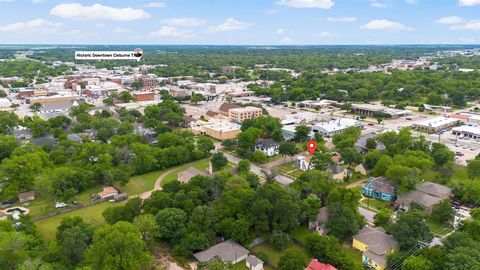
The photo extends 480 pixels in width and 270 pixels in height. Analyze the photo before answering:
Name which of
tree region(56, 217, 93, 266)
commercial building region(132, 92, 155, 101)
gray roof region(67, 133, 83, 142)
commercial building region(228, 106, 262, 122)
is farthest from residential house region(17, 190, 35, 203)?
commercial building region(132, 92, 155, 101)

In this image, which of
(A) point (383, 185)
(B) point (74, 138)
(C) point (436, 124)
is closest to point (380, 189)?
(A) point (383, 185)

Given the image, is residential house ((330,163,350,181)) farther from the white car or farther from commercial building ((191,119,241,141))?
the white car

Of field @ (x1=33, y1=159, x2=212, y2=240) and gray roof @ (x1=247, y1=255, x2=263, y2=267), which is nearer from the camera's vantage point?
gray roof @ (x1=247, y1=255, x2=263, y2=267)

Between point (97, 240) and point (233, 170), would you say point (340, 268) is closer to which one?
point (97, 240)

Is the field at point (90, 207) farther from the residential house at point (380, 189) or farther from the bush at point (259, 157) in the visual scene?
the residential house at point (380, 189)

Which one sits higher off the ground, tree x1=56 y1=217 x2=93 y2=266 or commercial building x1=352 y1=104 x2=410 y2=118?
commercial building x1=352 y1=104 x2=410 y2=118
